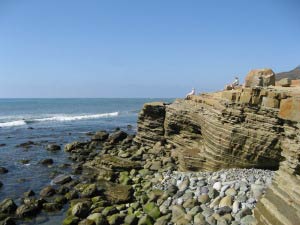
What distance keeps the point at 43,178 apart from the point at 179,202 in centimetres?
1157

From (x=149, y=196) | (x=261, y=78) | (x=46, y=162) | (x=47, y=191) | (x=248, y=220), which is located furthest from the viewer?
(x=46, y=162)

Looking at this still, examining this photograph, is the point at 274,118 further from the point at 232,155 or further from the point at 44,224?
the point at 44,224

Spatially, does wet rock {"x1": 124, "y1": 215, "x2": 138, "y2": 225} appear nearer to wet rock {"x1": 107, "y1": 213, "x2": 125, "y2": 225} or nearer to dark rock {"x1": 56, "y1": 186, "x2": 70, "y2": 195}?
wet rock {"x1": 107, "y1": 213, "x2": 125, "y2": 225}

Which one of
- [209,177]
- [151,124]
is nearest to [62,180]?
[209,177]

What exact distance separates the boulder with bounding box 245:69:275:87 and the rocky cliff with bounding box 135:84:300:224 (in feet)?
5.49

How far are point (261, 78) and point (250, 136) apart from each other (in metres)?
4.09

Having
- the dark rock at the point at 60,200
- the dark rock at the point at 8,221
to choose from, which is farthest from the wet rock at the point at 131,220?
the dark rock at the point at 8,221

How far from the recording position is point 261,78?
64.0 ft

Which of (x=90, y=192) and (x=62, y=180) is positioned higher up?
(x=90, y=192)

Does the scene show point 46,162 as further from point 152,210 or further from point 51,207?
point 152,210

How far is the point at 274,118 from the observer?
53.0 ft

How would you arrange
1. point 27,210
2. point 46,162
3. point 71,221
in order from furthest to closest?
point 46,162 → point 27,210 → point 71,221

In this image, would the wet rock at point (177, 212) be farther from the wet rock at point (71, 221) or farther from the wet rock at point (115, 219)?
the wet rock at point (71, 221)

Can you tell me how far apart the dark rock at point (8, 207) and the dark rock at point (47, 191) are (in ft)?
7.10
